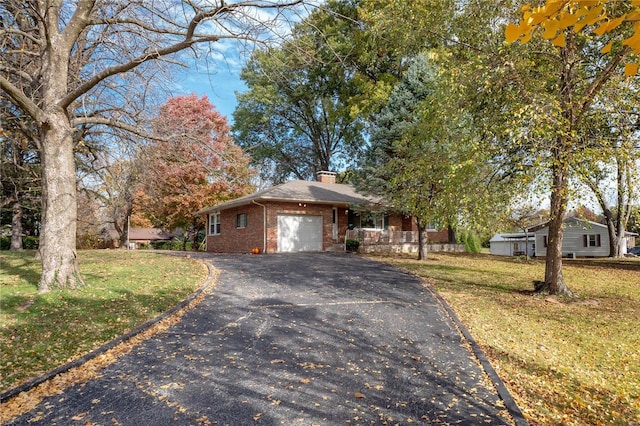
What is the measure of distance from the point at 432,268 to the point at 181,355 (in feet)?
34.6

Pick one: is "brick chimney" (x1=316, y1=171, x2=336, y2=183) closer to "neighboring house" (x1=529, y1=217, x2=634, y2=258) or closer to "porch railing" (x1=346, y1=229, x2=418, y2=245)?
"porch railing" (x1=346, y1=229, x2=418, y2=245)

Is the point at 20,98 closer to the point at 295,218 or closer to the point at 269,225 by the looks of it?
the point at 269,225

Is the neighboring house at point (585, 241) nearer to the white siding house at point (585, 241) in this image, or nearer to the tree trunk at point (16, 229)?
the white siding house at point (585, 241)

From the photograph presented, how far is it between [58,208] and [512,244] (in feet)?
136

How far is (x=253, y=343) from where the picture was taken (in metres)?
5.61

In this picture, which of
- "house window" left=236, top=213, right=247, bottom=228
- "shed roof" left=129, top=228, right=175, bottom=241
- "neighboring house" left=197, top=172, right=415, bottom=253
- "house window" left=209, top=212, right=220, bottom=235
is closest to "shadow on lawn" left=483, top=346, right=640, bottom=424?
"neighboring house" left=197, top=172, right=415, bottom=253

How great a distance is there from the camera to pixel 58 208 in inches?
306

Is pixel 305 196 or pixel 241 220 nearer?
pixel 305 196

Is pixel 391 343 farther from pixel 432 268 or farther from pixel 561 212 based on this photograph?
pixel 432 268

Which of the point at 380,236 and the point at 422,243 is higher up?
the point at 380,236

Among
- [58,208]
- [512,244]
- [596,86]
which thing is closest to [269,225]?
[58,208]

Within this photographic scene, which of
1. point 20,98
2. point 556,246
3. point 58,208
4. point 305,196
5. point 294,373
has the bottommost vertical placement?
point 294,373

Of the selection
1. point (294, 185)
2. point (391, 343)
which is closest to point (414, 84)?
point (294, 185)

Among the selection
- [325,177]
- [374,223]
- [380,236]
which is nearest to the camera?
[380,236]
